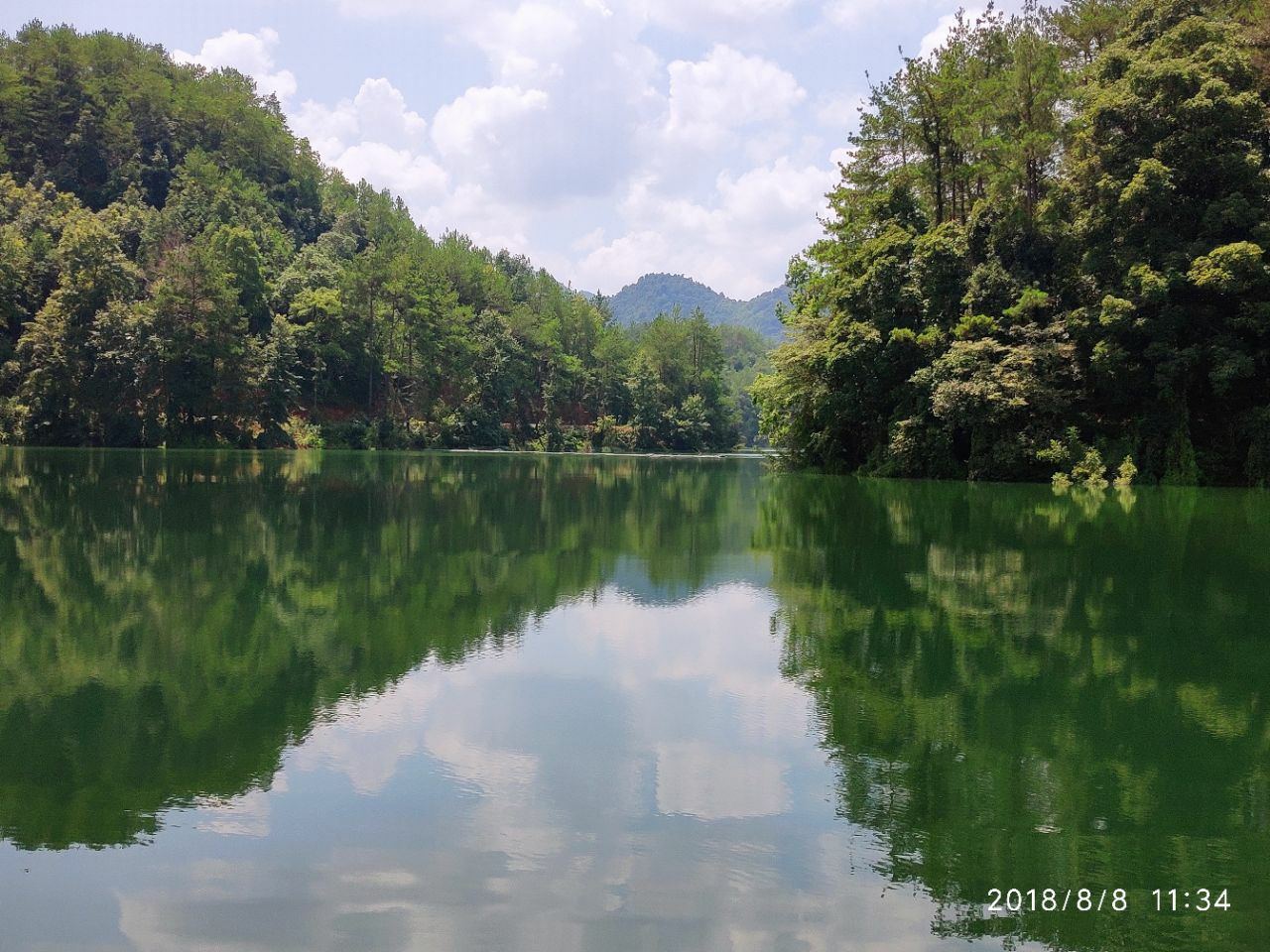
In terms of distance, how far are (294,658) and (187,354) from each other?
53.0 meters

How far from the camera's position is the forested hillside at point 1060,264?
2831cm

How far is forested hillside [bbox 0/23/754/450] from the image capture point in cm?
5453

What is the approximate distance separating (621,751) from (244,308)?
61062 millimetres

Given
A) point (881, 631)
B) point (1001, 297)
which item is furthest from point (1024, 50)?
point (881, 631)

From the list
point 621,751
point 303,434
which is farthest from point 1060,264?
point 303,434

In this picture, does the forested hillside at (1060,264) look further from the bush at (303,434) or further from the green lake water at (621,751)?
the bush at (303,434)

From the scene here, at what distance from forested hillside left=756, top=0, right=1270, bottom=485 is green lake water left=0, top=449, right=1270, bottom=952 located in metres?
18.5

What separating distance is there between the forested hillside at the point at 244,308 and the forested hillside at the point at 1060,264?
116ft

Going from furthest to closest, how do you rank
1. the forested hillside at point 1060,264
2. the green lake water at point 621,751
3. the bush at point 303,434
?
1. the bush at point 303,434
2. the forested hillside at point 1060,264
3. the green lake water at point 621,751

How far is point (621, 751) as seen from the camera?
6.08 meters
